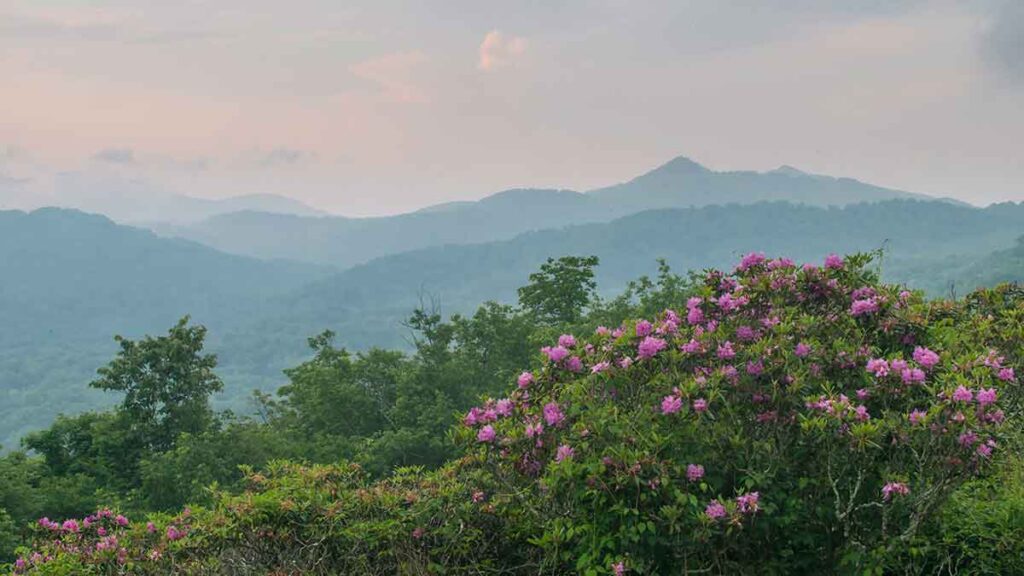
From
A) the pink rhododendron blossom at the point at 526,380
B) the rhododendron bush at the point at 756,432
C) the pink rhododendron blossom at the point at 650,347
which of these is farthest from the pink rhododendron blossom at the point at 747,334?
the pink rhododendron blossom at the point at 526,380

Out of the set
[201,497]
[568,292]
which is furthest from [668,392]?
[568,292]

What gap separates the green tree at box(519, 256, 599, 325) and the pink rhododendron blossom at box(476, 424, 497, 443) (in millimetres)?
25655

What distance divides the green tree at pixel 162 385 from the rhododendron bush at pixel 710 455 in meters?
18.2

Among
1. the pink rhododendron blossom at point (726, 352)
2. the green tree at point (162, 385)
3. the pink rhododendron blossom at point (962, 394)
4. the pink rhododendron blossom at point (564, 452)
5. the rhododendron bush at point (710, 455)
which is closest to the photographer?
the pink rhododendron blossom at point (962, 394)

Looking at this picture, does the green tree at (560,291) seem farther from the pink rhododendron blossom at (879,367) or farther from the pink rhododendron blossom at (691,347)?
the pink rhododendron blossom at (879,367)

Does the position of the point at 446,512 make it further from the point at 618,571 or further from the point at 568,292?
the point at 568,292

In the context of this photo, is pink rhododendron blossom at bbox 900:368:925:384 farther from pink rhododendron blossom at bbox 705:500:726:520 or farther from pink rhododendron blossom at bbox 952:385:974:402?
pink rhododendron blossom at bbox 705:500:726:520

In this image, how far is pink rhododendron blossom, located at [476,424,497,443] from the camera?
5.14 m

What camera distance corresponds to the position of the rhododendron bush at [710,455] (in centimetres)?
441

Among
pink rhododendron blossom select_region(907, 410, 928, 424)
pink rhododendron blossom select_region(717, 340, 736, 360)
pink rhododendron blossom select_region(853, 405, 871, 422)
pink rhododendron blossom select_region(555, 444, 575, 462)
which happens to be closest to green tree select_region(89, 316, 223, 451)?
pink rhododendron blossom select_region(555, 444, 575, 462)

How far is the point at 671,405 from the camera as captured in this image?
14.9 ft

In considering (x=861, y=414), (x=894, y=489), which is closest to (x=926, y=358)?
(x=861, y=414)

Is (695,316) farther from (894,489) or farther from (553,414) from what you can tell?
(894,489)

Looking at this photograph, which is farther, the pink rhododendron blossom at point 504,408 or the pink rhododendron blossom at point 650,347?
the pink rhododendron blossom at point 504,408
